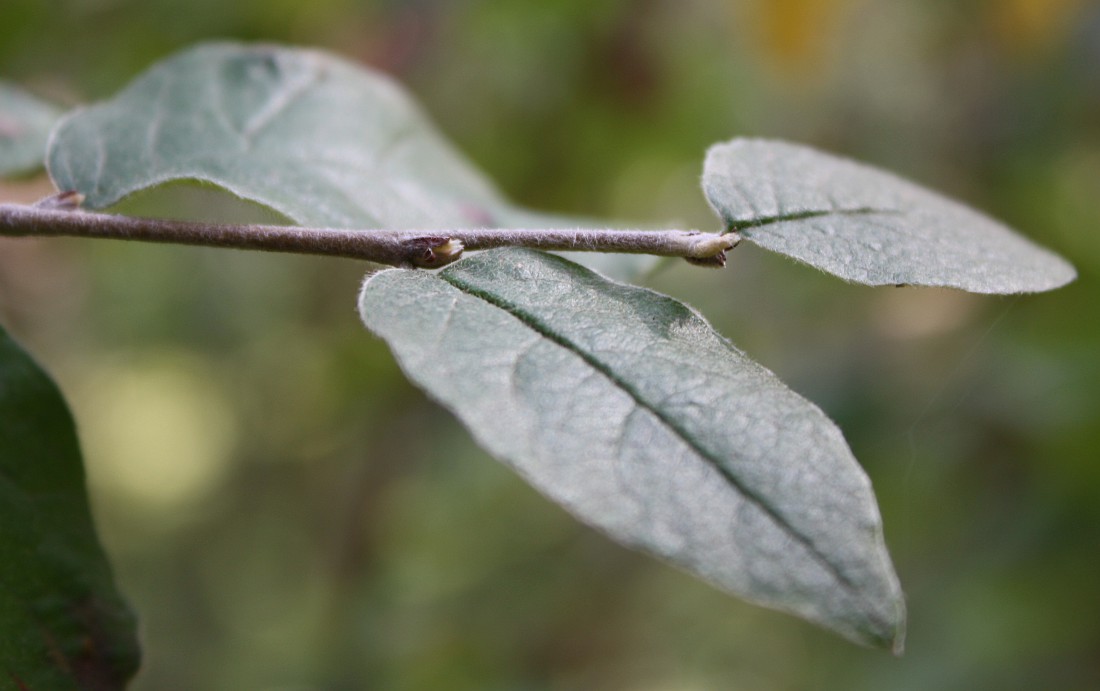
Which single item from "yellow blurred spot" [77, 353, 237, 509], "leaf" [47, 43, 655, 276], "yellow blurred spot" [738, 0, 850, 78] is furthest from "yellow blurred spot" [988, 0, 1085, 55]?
"yellow blurred spot" [77, 353, 237, 509]

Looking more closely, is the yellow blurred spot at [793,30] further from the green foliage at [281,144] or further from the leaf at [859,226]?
the leaf at [859,226]

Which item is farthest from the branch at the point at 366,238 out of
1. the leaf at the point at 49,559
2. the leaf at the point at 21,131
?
the leaf at the point at 21,131

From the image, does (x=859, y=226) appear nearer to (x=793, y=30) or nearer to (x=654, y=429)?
(x=654, y=429)

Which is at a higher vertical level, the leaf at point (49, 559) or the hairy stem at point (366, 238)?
the hairy stem at point (366, 238)

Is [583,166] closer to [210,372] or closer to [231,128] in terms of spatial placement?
[231,128]

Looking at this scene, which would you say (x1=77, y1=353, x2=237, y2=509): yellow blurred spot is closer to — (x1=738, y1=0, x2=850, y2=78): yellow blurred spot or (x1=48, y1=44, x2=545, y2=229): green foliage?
(x1=738, y1=0, x2=850, y2=78): yellow blurred spot

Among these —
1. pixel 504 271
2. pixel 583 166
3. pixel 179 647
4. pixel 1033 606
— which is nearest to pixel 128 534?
pixel 179 647
